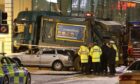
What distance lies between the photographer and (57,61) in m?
29.7

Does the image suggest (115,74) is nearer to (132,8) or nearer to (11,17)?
(11,17)

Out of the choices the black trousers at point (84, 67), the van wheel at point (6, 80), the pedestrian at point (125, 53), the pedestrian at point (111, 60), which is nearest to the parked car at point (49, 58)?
the black trousers at point (84, 67)

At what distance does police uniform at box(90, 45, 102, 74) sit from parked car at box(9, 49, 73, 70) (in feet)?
10.3

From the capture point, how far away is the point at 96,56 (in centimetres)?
2612

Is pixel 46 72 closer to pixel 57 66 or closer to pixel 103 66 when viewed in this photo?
pixel 57 66

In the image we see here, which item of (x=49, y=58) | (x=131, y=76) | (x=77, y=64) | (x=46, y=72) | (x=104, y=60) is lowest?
(x=46, y=72)

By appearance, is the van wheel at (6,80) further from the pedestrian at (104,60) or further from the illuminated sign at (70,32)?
the illuminated sign at (70,32)

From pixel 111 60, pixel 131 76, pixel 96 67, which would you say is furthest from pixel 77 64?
pixel 131 76

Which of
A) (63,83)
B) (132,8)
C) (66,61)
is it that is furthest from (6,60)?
(132,8)

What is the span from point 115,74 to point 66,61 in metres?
4.09

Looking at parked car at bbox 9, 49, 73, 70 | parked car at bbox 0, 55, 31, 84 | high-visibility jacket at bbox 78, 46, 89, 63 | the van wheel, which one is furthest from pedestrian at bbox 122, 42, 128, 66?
the van wheel

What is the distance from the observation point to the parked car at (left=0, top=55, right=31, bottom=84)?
1577cm

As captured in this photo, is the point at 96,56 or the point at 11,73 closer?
the point at 11,73

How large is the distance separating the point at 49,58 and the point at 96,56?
443 centimetres
